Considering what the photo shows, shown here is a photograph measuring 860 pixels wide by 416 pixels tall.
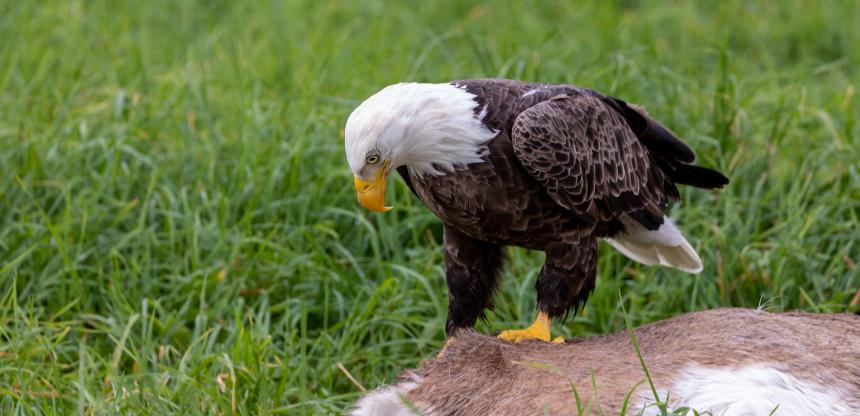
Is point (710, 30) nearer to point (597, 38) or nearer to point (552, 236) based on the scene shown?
point (597, 38)

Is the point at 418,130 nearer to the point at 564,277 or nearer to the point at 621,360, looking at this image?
the point at 564,277

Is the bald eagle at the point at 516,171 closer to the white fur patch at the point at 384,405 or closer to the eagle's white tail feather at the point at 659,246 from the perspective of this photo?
the eagle's white tail feather at the point at 659,246

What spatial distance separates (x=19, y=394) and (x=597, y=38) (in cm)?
418

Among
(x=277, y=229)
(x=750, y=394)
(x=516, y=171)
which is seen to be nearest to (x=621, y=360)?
(x=750, y=394)

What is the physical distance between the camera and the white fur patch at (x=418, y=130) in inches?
121

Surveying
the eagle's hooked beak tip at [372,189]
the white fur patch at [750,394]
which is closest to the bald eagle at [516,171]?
the eagle's hooked beak tip at [372,189]

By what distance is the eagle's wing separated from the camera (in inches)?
126

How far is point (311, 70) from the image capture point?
5.90 metres

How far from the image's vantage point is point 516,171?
3.25 m

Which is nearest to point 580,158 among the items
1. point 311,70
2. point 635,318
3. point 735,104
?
point 635,318

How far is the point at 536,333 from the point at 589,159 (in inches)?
21.1

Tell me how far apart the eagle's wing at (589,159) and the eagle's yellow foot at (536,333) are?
0.33 metres

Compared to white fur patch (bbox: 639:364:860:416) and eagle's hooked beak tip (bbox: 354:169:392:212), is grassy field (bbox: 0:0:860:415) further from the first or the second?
white fur patch (bbox: 639:364:860:416)

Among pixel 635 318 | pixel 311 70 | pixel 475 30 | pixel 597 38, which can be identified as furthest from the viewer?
pixel 475 30
